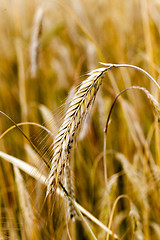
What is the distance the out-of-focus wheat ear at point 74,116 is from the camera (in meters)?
0.51

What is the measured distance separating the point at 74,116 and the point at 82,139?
1.77 ft

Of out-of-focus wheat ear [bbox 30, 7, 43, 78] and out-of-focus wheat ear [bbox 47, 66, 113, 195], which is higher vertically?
out-of-focus wheat ear [bbox 30, 7, 43, 78]

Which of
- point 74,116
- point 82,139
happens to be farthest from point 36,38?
point 74,116

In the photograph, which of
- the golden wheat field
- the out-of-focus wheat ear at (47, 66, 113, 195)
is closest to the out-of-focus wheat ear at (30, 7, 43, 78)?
the golden wheat field

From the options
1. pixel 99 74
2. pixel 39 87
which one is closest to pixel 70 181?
pixel 99 74

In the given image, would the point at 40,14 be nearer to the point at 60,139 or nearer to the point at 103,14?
the point at 60,139

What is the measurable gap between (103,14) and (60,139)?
1978 millimetres

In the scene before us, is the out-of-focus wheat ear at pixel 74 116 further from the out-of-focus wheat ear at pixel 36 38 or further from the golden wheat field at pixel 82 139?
the out-of-focus wheat ear at pixel 36 38

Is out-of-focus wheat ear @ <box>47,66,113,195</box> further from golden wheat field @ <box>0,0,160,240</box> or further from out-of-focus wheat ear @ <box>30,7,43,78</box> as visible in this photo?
out-of-focus wheat ear @ <box>30,7,43,78</box>

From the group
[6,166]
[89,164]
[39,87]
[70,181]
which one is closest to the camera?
[70,181]

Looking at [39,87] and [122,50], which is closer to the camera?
[122,50]

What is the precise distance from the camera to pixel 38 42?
46.0 inches

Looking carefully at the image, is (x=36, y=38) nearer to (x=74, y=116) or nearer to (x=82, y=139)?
(x=82, y=139)

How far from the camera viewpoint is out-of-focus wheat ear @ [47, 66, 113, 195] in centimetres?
51
